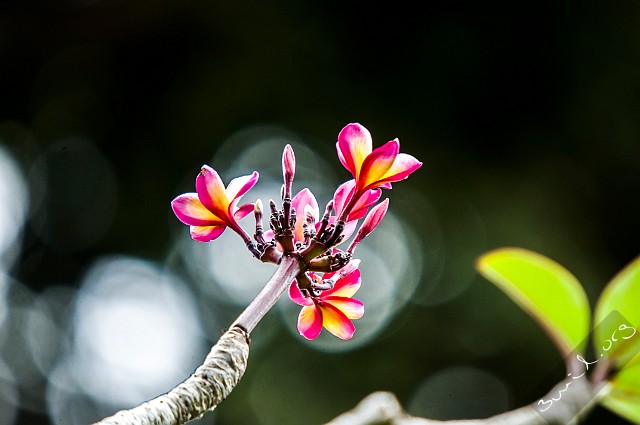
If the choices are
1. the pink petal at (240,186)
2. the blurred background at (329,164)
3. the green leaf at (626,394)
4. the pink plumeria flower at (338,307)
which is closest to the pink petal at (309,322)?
the pink plumeria flower at (338,307)

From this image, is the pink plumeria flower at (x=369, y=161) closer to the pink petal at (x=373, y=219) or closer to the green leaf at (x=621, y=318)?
the pink petal at (x=373, y=219)

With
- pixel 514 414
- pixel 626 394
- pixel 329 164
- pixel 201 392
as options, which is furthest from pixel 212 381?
pixel 329 164

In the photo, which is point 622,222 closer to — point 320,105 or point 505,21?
point 505,21

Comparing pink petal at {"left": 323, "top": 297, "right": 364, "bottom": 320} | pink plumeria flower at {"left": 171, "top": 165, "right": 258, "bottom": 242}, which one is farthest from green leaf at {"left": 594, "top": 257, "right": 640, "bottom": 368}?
pink plumeria flower at {"left": 171, "top": 165, "right": 258, "bottom": 242}

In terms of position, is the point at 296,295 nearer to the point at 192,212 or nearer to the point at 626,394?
the point at 192,212

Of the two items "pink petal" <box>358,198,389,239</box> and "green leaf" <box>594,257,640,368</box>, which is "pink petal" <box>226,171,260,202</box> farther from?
"green leaf" <box>594,257,640,368</box>

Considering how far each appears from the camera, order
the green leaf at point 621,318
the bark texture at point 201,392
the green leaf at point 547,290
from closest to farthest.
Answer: the bark texture at point 201,392
the green leaf at point 621,318
the green leaf at point 547,290
